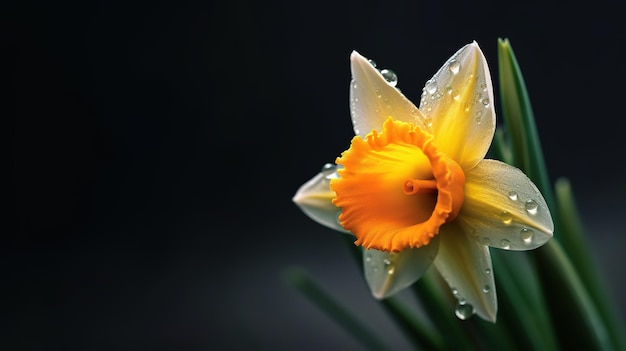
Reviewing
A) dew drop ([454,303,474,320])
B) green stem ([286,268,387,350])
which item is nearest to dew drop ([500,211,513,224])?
dew drop ([454,303,474,320])

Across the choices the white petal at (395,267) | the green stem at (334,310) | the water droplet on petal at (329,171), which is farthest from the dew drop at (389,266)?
the green stem at (334,310)

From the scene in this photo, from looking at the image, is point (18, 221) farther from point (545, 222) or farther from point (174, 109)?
point (545, 222)

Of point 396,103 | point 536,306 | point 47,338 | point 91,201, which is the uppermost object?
point 396,103

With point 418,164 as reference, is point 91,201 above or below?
below

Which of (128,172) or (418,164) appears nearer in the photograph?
(418,164)

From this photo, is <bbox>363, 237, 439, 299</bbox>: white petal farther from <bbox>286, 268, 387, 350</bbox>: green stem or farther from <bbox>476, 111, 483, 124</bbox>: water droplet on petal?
<bbox>286, 268, 387, 350</bbox>: green stem

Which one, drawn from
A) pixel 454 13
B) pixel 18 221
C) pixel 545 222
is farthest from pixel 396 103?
pixel 18 221

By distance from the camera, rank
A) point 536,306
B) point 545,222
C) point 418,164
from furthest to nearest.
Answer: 1. point 536,306
2. point 418,164
3. point 545,222
